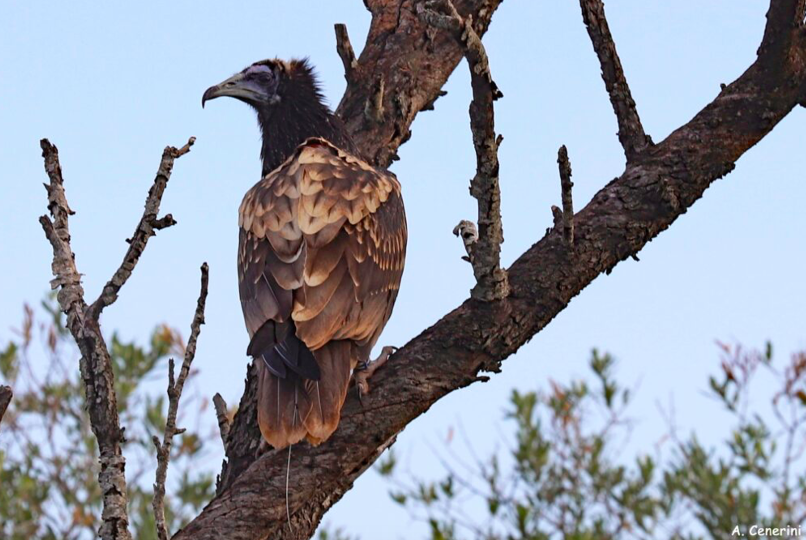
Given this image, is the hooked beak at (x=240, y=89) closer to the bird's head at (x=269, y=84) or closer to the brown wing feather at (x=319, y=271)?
the bird's head at (x=269, y=84)

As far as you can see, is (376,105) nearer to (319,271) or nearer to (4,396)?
(319,271)

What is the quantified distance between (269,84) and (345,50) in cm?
130

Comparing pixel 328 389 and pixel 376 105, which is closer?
pixel 328 389

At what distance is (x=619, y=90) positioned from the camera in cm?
451

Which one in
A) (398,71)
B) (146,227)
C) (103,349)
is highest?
(398,71)

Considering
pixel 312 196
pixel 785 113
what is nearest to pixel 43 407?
pixel 312 196

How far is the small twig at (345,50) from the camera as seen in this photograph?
6078 mm

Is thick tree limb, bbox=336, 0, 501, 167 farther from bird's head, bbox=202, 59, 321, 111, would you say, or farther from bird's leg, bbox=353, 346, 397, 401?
bird's leg, bbox=353, 346, 397, 401

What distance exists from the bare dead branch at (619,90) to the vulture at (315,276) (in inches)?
51.7

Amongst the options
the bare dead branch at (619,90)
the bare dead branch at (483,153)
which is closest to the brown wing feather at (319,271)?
the bare dead branch at (483,153)

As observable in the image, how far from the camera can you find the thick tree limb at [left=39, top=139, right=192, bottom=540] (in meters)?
3.82

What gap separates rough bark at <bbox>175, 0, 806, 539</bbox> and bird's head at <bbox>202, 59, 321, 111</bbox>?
318cm

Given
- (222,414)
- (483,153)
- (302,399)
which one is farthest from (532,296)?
(222,414)

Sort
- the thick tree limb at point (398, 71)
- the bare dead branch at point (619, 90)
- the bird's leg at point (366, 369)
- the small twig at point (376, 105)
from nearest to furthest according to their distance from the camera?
the bird's leg at point (366, 369) → the bare dead branch at point (619, 90) → the small twig at point (376, 105) → the thick tree limb at point (398, 71)
